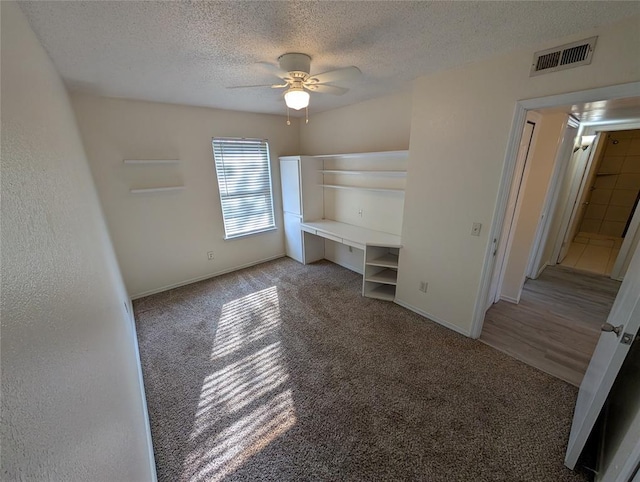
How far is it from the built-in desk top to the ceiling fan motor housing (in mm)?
1963

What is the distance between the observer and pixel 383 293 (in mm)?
3309

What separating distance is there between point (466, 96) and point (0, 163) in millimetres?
2769

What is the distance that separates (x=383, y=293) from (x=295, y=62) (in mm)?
2711

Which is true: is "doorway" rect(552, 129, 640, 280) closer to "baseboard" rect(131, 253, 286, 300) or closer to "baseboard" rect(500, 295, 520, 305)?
"baseboard" rect(500, 295, 520, 305)

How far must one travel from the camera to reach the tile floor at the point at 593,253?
4102mm

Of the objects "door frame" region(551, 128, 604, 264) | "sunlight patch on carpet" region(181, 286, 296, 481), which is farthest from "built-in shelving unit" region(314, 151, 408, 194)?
"door frame" region(551, 128, 604, 264)

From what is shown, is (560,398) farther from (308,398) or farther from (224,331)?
(224,331)

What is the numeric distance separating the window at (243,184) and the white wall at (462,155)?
2446 mm

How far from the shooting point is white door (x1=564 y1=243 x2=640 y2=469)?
1184 mm

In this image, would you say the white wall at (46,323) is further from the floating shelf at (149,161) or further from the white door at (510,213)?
the white door at (510,213)

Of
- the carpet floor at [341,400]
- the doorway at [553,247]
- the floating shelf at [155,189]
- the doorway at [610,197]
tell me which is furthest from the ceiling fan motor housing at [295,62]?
the doorway at [610,197]

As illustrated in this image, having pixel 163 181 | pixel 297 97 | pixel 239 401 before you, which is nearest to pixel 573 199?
pixel 297 97

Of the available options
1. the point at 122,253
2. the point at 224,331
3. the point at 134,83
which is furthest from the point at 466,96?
the point at 122,253

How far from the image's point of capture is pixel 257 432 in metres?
1.68
